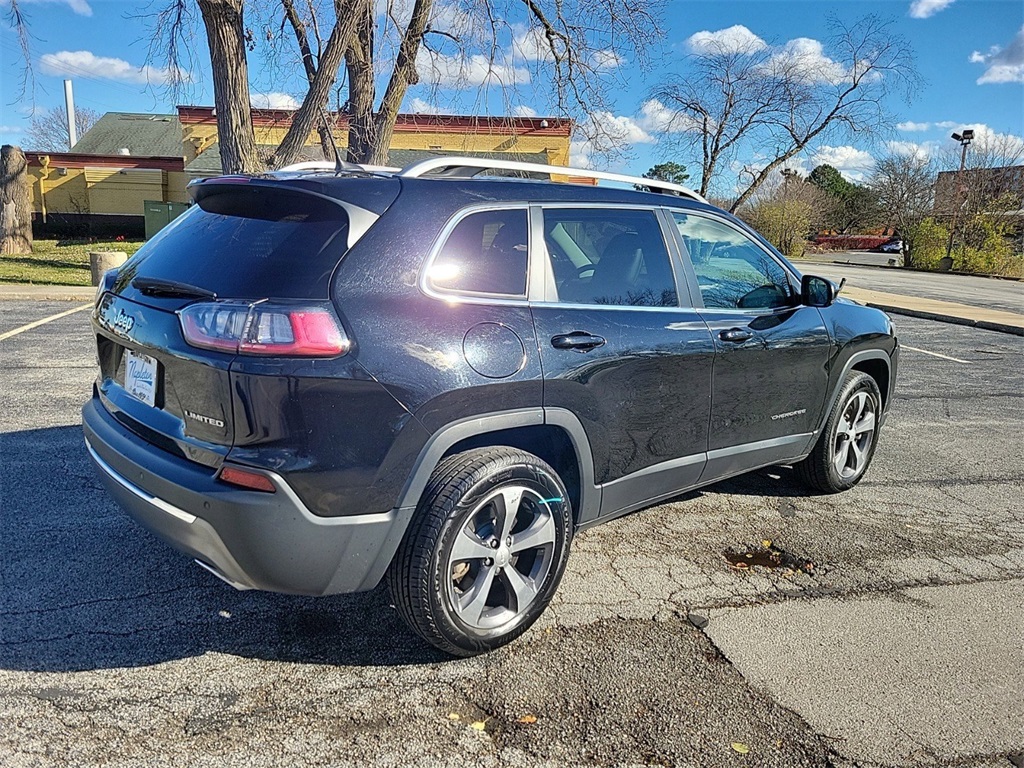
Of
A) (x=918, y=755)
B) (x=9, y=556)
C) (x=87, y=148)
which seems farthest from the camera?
(x=87, y=148)

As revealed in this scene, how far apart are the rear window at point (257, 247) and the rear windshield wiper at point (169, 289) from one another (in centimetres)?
2

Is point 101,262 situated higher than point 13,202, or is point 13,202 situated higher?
point 13,202

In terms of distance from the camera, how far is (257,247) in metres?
2.72

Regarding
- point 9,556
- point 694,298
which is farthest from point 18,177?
point 694,298

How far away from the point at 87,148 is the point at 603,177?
4663 cm

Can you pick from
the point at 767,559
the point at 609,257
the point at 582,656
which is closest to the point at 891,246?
the point at 767,559

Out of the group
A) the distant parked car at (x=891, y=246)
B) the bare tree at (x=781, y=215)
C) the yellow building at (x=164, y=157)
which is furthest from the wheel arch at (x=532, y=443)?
the distant parked car at (x=891, y=246)

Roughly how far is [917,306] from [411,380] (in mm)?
17335

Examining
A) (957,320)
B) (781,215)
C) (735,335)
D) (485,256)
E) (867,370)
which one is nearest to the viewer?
(485,256)

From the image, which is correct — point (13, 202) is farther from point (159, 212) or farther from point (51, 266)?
point (159, 212)

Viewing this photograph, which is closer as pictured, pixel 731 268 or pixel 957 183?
pixel 731 268

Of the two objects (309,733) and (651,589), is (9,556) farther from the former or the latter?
(651,589)

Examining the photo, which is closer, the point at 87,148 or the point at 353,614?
the point at 353,614

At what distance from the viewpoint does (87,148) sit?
138 ft
